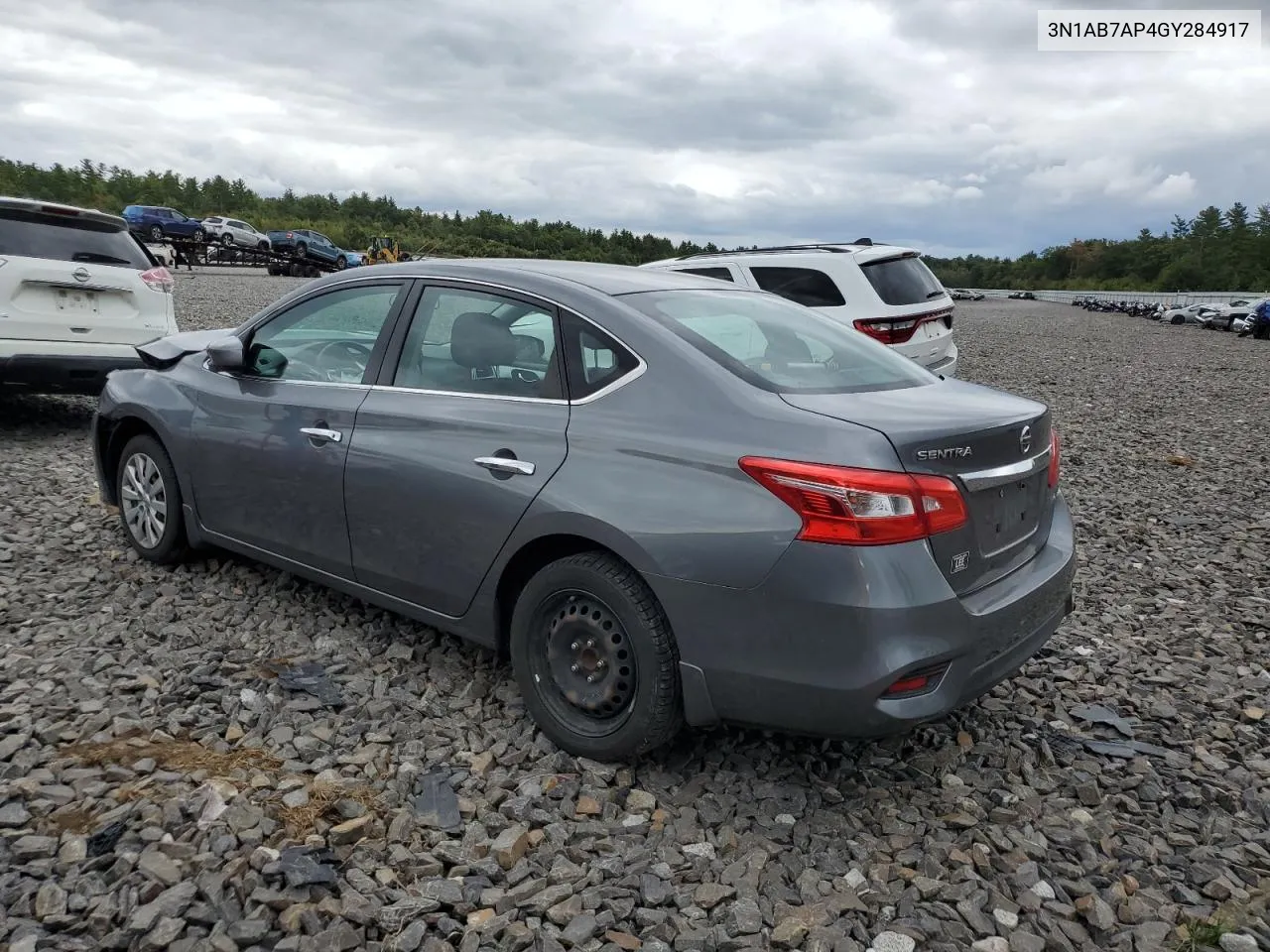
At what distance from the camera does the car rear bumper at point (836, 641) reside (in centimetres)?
256

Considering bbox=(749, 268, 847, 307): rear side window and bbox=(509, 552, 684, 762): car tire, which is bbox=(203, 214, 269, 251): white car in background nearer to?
bbox=(749, 268, 847, 307): rear side window

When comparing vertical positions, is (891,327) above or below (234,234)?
below

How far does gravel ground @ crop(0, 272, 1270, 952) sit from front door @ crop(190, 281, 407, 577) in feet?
1.51

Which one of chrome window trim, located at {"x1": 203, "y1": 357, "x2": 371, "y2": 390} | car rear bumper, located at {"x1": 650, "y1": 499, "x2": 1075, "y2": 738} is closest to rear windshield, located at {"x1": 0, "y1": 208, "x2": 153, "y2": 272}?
chrome window trim, located at {"x1": 203, "y1": 357, "x2": 371, "y2": 390}

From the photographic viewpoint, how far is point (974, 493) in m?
2.78

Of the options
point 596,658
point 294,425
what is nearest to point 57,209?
point 294,425

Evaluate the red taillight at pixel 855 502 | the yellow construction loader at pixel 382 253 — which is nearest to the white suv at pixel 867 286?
the red taillight at pixel 855 502

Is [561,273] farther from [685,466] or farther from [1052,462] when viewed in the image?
[1052,462]

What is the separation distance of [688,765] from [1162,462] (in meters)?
7.37

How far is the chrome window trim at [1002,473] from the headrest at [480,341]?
159 cm

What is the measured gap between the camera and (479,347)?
3.51m

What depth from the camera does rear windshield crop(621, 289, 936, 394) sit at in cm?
310

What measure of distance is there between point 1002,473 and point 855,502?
2.08 ft

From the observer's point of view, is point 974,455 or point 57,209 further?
point 57,209
